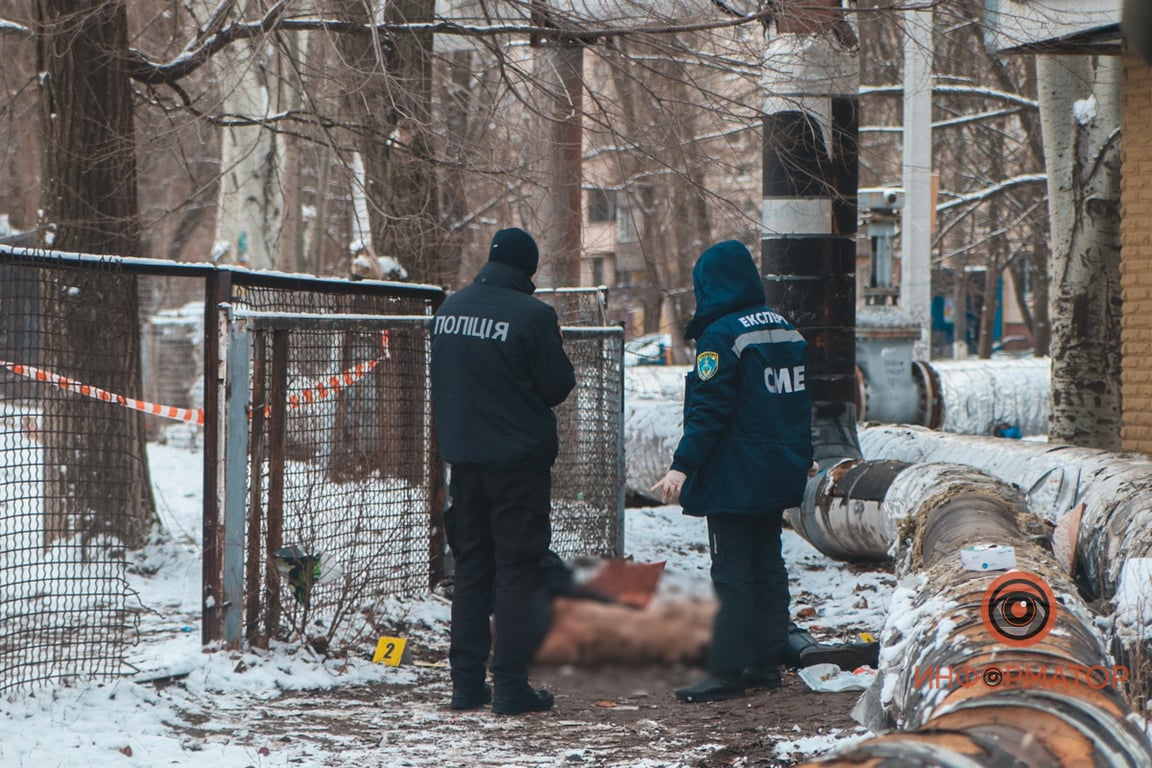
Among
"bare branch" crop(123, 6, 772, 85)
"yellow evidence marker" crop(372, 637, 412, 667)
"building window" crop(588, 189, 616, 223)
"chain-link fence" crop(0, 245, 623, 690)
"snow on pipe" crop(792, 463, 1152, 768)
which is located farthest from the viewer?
"building window" crop(588, 189, 616, 223)

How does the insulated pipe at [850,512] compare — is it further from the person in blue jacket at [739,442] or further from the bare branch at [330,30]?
the bare branch at [330,30]

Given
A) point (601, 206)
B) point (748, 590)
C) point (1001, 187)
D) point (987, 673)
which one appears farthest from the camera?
point (1001, 187)

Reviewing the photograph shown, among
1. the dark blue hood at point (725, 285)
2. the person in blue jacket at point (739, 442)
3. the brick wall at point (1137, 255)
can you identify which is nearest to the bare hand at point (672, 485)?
the person in blue jacket at point (739, 442)

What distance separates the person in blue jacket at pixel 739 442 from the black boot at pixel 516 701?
65 centimetres

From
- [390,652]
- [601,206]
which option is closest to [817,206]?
[390,652]

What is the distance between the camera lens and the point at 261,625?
6.11m

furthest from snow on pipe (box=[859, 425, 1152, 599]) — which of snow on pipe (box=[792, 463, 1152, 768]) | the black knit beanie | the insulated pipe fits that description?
the black knit beanie

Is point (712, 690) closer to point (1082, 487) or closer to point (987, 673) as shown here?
point (987, 673)

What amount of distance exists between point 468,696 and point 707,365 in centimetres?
174

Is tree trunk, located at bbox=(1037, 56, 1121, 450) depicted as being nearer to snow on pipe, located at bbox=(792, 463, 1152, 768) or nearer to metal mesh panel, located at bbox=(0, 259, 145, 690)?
snow on pipe, located at bbox=(792, 463, 1152, 768)

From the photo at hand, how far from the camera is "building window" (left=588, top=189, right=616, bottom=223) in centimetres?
1319

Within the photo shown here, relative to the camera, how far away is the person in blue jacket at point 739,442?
18.0 feet

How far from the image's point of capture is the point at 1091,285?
11.1m

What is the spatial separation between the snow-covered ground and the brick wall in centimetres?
→ 239
